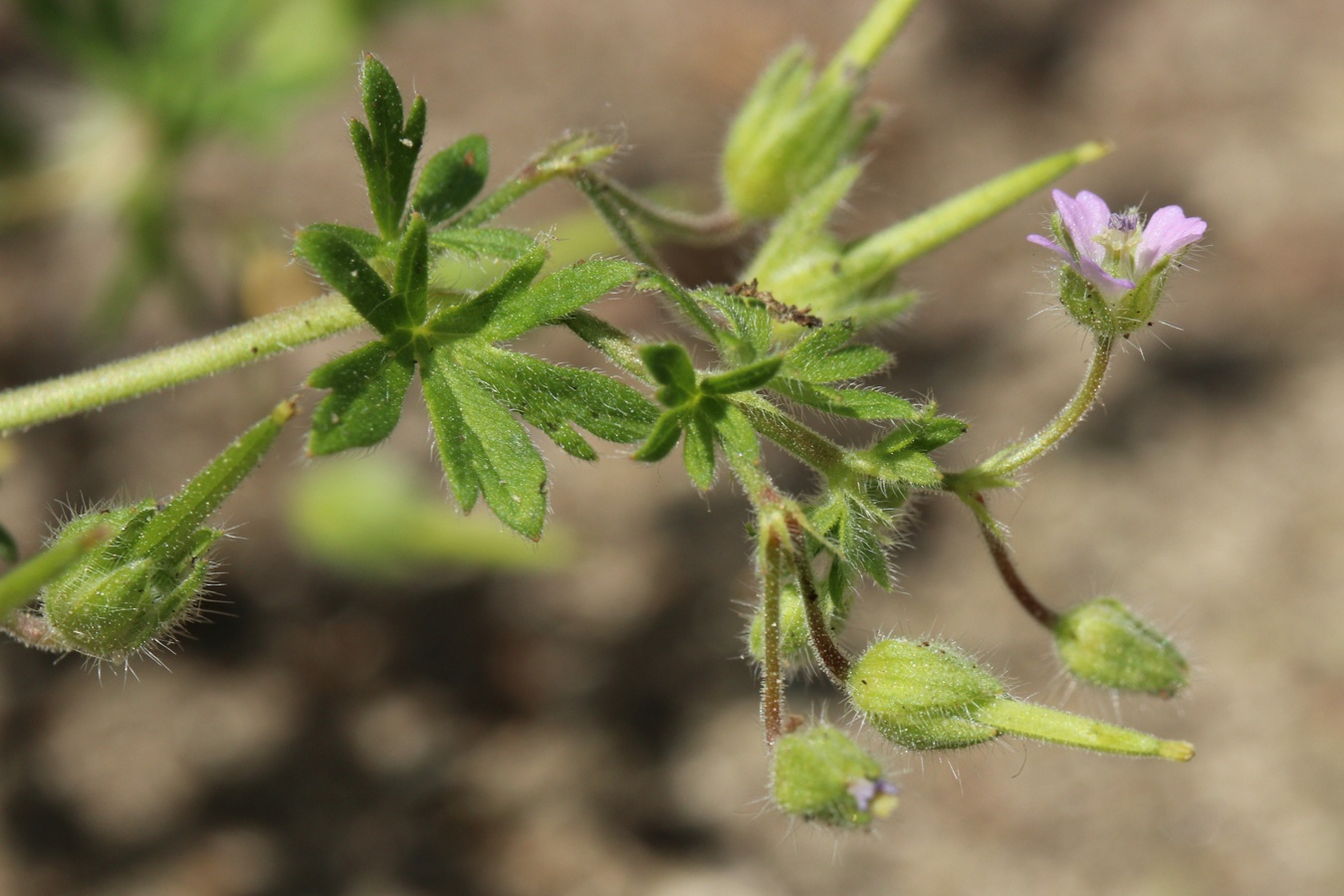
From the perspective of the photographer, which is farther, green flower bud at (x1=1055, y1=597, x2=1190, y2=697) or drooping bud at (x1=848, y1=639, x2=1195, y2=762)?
green flower bud at (x1=1055, y1=597, x2=1190, y2=697)

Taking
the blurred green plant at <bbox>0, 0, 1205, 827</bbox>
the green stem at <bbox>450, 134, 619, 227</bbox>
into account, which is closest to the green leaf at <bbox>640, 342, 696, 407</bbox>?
the blurred green plant at <bbox>0, 0, 1205, 827</bbox>

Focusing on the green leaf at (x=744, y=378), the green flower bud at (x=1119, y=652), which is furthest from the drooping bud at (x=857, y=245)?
the green flower bud at (x=1119, y=652)

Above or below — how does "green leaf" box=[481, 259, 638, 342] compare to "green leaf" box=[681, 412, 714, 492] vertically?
above

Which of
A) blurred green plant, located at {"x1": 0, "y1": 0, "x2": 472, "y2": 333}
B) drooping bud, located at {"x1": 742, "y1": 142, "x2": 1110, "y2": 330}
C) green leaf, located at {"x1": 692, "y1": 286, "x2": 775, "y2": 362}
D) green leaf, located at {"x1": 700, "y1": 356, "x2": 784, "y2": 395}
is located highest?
blurred green plant, located at {"x1": 0, "y1": 0, "x2": 472, "y2": 333}

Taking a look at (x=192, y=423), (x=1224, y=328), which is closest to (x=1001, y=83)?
(x=1224, y=328)

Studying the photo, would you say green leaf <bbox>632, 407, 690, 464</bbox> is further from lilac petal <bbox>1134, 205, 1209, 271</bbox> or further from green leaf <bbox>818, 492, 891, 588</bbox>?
lilac petal <bbox>1134, 205, 1209, 271</bbox>

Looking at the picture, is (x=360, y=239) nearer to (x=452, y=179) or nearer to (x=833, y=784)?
(x=452, y=179)

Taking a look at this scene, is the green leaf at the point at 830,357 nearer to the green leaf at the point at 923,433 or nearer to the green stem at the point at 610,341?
the green leaf at the point at 923,433
